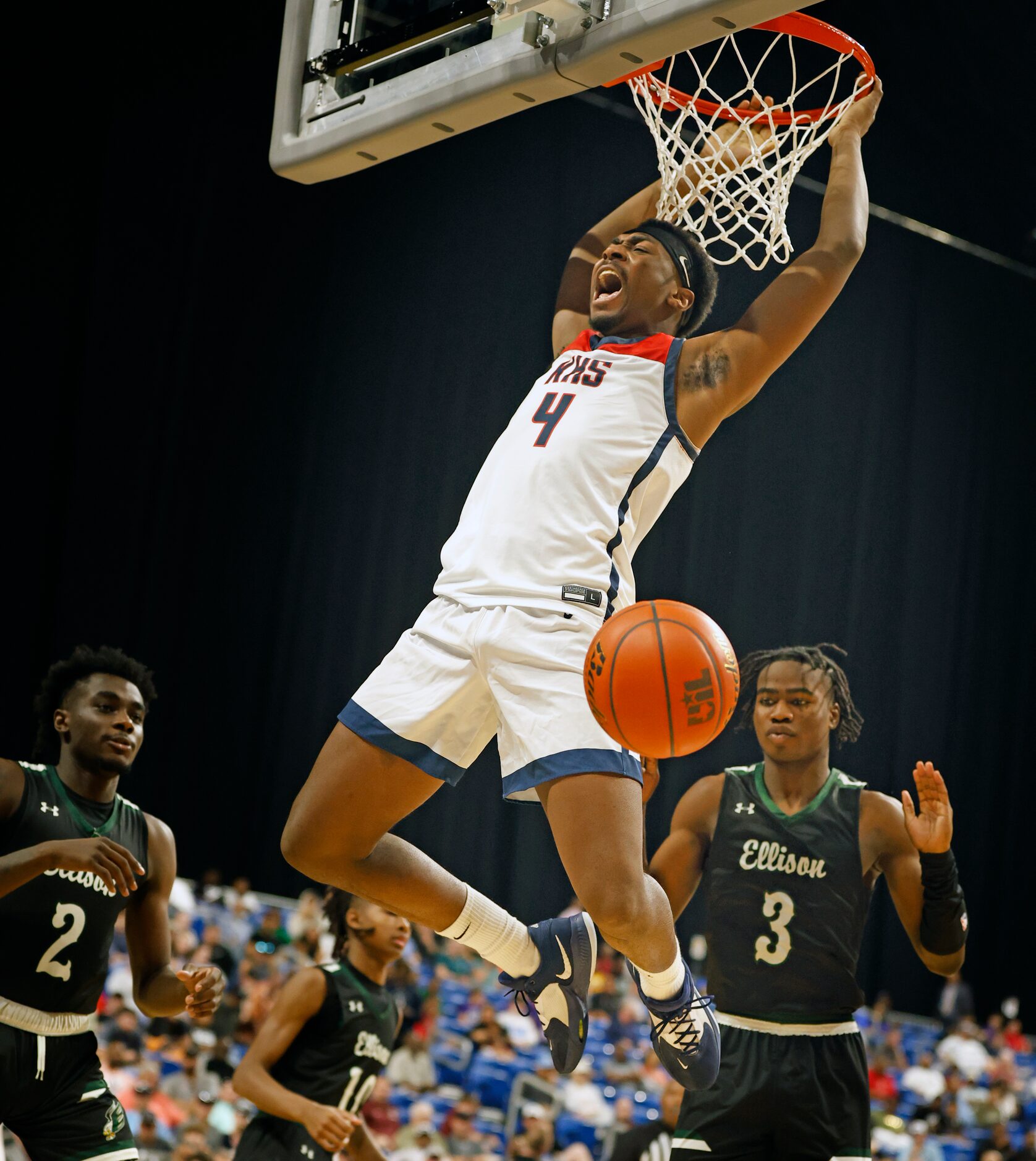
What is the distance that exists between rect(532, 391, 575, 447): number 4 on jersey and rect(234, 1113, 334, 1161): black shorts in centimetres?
288

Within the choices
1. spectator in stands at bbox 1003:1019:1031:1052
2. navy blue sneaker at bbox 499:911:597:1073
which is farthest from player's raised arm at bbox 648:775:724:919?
spectator in stands at bbox 1003:1019:1031:1052

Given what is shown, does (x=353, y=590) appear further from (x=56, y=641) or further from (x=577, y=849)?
(x=577, y=849)

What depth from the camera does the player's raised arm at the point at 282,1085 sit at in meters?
5.11

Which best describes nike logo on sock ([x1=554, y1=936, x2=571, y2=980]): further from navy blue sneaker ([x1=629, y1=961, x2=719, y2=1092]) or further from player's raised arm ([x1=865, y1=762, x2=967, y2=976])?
player's raised arm ([x1=865, y1=762, x2=967, y2=976])

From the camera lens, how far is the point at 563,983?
14.1 feet

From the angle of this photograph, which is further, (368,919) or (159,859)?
(368,919)

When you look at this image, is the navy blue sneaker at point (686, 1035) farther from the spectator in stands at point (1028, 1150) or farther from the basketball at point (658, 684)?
the spectator in stands at point (1028, 1150)

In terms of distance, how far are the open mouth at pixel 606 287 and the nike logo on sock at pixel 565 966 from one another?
76.4 inches

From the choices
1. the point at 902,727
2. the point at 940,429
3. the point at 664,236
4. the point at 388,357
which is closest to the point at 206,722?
the point at 388,357

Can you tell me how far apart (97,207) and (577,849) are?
1063 centimetres

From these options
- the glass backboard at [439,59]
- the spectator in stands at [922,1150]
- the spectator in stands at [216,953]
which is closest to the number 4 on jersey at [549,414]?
the glass backboard at [439,59]

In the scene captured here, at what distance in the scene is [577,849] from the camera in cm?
364

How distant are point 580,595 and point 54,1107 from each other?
2.46 metres

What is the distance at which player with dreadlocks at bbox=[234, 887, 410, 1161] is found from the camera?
5281mm
